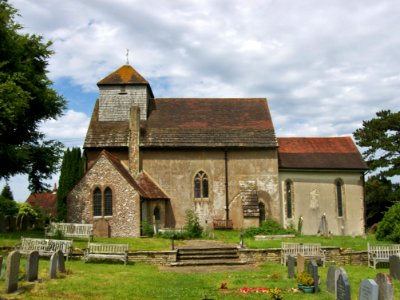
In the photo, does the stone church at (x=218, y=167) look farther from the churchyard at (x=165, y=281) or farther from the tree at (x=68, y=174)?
the churchyard at (x=165, y=281)

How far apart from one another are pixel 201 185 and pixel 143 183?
4738 millimetres

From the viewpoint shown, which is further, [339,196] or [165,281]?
[339,196]

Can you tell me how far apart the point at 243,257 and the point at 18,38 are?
1945 cm

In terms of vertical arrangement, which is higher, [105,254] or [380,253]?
[105,254]

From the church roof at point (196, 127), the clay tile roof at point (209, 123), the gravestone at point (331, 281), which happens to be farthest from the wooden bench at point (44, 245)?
the clay tile roof at point (209, 123)

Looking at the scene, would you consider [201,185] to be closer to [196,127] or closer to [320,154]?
[196,127]

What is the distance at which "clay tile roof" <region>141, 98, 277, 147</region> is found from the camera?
116 feet

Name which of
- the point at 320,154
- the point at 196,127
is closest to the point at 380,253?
the point at 320,154

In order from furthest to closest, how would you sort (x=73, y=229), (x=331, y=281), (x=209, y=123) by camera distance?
(x=209, y=123), (x=73, y=229), (x=331, y=281)

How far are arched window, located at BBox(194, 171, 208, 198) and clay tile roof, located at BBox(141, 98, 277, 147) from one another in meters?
2.53

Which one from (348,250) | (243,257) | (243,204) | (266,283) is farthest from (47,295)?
(243,204)

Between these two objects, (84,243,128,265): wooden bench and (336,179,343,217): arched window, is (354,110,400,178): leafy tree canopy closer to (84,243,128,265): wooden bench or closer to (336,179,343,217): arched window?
(336,179,343,217): arched window

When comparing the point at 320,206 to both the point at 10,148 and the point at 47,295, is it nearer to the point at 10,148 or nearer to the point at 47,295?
the point at 10,148

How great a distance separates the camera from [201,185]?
35281mm
